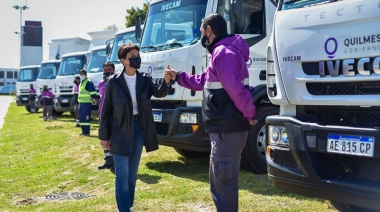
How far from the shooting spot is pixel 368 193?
3.35 m

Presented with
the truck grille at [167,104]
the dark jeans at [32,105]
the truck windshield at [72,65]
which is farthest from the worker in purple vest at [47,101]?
the truck grille at [167,104]

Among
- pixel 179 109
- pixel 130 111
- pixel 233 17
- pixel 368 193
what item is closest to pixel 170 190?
pixel 179 109

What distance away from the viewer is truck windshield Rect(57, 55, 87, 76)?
18.4 m

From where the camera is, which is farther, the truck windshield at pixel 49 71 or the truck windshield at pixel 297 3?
the truck windshield at pixel 49 71

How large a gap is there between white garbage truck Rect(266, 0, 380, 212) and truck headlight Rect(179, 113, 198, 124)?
2476 mm

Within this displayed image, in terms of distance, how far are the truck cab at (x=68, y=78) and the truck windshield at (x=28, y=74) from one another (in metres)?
7.01

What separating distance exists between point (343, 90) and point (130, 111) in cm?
207

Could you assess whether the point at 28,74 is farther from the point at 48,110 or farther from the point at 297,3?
the point at 297,3

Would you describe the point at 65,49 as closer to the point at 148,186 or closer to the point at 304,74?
the point at 148,186

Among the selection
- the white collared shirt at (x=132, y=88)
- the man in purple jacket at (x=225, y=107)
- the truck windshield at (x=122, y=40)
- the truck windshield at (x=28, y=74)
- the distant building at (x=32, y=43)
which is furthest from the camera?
the distant building at (x=32, y=43)

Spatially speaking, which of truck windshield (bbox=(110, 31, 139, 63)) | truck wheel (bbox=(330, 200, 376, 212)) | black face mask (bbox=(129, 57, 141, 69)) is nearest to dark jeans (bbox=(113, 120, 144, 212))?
black face mask (bbox=(129, 57, 141, 69))

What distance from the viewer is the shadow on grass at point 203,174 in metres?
5.90

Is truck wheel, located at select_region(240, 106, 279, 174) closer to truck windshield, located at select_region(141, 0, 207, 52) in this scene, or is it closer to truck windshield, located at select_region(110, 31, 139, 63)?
truck windshield, located at select_region(141, 0, 207, 52)

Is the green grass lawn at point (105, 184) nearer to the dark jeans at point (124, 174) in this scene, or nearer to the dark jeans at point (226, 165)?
the dark jeans at point (124, 174)
